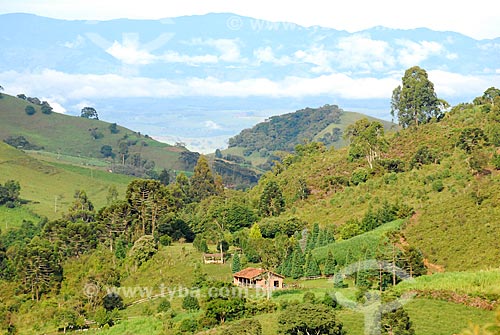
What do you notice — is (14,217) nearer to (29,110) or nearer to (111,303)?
(111,303)

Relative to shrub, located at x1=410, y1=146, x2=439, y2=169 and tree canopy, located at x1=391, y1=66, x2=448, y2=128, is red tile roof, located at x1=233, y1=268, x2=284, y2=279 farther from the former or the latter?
tree canopy, located at x1=391, y1=66, x2=448, y2=128

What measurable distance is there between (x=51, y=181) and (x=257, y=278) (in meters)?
78.9

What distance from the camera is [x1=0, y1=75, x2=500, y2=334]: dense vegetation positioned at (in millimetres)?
39469

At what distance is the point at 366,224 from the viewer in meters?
58.2

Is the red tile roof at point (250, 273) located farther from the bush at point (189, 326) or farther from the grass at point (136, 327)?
the bush at point (189, 326)

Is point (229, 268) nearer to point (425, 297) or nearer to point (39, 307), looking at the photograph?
point (39, 307)

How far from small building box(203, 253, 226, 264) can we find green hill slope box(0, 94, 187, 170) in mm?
105168

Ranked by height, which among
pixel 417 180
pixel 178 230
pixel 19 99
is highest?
pixel 19 99

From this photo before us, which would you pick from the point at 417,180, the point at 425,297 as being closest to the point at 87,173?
the point at 417,180

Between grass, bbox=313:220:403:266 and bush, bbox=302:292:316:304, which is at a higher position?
grass, bbox=313:220:403:266

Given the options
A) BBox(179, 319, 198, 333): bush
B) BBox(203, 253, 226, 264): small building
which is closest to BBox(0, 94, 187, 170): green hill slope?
BBox(203, 253, 226, 264): small building

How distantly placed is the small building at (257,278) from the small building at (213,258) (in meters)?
7.17

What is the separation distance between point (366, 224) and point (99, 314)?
70.7ft

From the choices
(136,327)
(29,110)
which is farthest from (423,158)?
(29,110)
